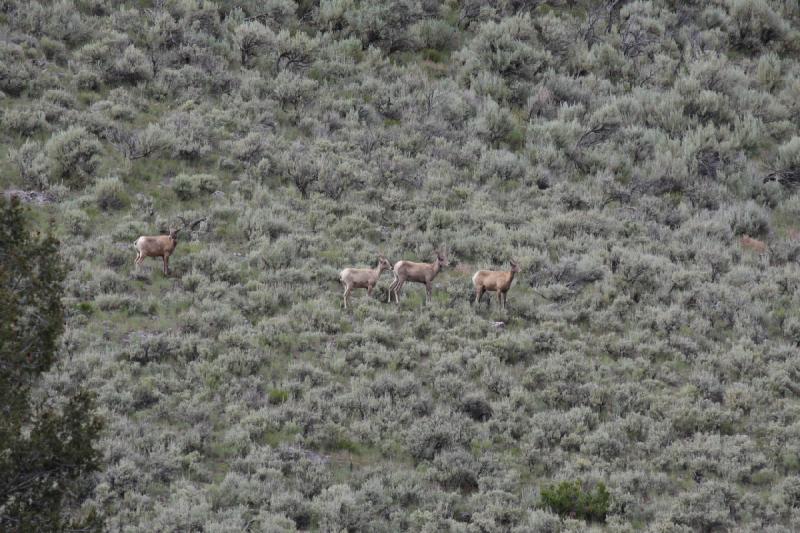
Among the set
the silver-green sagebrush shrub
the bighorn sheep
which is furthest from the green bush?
the bighorn sheep

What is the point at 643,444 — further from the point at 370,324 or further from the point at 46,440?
the point at 46,440

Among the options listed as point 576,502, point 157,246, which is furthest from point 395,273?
point 576,502

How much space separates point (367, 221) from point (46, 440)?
11.6m

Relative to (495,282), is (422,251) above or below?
below

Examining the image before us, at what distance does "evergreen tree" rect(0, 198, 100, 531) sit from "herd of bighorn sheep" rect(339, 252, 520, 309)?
8018mm

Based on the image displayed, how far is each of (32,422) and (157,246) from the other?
26.8 ft

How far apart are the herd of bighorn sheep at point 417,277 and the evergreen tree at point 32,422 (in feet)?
26.3

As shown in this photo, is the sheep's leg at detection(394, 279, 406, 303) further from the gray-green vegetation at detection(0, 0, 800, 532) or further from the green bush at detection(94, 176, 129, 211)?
the green bush at detection(94, 176, 129, 211)

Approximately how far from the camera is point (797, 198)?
76.8 ft

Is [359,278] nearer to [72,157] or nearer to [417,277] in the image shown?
[417,277]

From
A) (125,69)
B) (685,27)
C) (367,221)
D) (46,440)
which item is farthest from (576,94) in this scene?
(46,440)

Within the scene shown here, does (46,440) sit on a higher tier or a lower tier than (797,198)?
higher

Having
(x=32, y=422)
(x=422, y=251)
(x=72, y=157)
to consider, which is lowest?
(x=422, y=251)

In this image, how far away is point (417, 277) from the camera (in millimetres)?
16984
